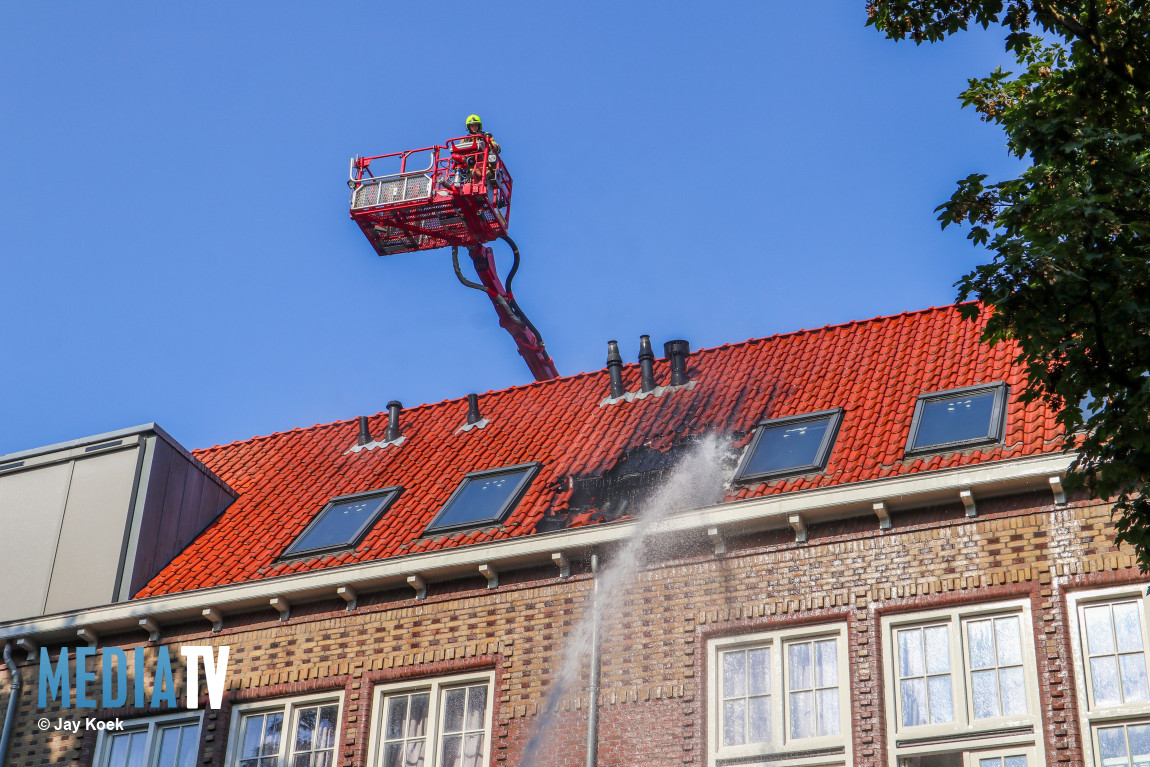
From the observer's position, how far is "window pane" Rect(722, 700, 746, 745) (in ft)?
48.5

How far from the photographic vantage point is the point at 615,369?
2089 centimetres

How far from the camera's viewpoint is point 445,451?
20.7 m

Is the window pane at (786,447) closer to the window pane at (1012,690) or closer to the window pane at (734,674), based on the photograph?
the window pane at (734,674)

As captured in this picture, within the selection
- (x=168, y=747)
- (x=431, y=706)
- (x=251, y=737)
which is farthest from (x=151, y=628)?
(x=431, y=706)

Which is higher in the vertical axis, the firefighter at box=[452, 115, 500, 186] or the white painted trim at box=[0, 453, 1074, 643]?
Result: the firefighter at box=[452, 115, 500, 186]

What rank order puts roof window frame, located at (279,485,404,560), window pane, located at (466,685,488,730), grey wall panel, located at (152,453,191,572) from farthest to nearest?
1. grey wall panel, located at (152,453,191,572)
2. roof window frame, located at (279,485,404,560)
3. window pane, located at (466,685,488,730)

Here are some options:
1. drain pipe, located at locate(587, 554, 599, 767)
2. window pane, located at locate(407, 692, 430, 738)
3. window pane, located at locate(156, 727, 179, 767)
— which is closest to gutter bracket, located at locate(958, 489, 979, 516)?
drain pipe, located at locate(587, 554, 599, 767)

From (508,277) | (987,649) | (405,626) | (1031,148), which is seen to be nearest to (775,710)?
(987,649)

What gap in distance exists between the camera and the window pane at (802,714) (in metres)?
14.5

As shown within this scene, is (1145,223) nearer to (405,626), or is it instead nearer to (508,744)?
(508,744)

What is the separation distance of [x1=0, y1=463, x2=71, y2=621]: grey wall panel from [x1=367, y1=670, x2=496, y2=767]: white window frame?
5430mm

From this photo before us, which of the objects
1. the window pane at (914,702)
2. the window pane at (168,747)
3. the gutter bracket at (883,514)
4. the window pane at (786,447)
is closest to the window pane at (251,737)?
the window pane at (168,747)

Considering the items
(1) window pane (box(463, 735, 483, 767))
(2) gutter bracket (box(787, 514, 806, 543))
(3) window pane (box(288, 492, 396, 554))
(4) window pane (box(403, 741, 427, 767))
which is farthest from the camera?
(3) window pane (box(288, 492, 396, 554))

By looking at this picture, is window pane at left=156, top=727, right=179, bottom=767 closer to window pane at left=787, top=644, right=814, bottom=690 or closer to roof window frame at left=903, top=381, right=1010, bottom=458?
window pane at left=787, top=644, right=814, bottom=690
